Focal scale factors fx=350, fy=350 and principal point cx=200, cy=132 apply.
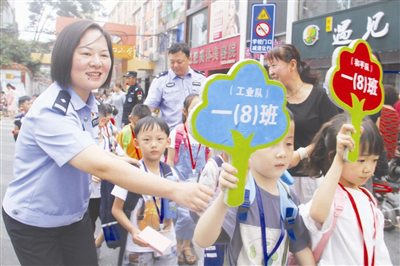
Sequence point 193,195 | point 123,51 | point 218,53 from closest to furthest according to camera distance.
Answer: point 193,195, point 218,53, point 123,51

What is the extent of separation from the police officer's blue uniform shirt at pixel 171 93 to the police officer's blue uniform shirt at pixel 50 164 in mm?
2084

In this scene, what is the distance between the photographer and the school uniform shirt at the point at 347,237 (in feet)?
5.10

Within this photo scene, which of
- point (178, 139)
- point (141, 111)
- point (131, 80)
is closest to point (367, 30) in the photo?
point (131, 80)

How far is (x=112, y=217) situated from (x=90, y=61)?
118 centimetres

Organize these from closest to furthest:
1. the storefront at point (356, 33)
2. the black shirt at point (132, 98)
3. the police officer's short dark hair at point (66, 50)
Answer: the police officer's short dark hair at point (66, 50) → the black shirt at point (132, 98) → the storefront at point (356, 33)

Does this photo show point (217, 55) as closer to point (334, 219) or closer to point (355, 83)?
point (355, 83)

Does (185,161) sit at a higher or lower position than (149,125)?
lower

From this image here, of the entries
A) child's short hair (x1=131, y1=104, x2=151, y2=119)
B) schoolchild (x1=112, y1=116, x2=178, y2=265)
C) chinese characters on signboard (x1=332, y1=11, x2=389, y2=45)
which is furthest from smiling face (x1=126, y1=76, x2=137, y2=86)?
chinese characters on signboard (x1=332, y1=11, x2=389, y2=45)

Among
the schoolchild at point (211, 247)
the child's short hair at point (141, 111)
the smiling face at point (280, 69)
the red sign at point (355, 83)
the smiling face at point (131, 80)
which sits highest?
the smiling face at point (131, 80)

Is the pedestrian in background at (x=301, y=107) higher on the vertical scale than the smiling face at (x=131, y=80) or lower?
lower

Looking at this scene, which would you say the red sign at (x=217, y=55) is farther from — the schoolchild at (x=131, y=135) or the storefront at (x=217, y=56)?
the schoolchild at (x=131, y=135)

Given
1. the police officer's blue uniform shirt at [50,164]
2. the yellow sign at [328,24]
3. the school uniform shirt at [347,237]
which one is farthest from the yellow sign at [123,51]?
the school uniform shirt at [347,237]

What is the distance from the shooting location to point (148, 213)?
7.79 ft

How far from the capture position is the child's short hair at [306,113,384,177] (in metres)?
1.64
